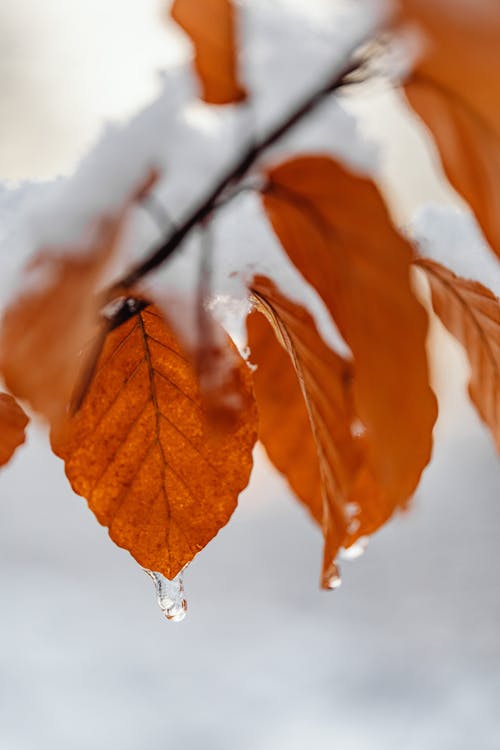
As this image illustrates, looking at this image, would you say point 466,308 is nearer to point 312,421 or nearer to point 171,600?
point 312,421

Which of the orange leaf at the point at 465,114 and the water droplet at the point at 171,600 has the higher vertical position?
the orange leaf at the point at 465,114

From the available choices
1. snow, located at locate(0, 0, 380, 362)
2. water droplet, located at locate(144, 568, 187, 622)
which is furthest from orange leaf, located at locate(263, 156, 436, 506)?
water droplet, located at locate(144, 568, 187, 622)

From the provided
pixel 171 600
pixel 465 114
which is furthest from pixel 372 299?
pixel 171 600

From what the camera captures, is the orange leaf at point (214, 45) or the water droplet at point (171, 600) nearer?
the orange leaf at point (214, 45)

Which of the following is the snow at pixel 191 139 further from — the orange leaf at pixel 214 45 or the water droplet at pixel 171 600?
the water droplet at pixel 171 600

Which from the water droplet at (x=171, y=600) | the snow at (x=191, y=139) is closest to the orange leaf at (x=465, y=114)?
the snow at (x=191, y=139)
